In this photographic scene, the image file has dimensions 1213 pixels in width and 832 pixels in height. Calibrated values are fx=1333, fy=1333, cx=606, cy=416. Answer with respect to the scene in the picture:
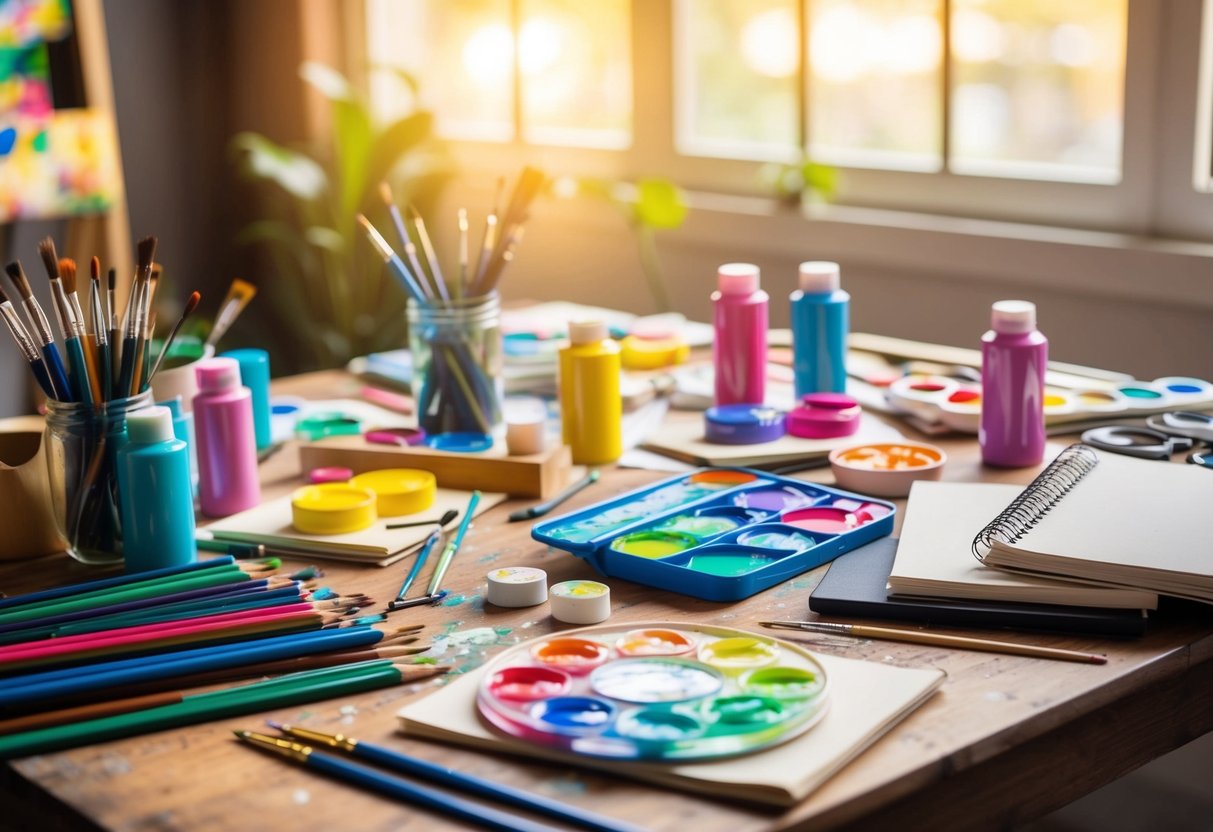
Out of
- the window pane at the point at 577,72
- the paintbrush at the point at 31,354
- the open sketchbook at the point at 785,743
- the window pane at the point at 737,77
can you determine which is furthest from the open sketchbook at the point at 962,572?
the window pane at the point at 577,72

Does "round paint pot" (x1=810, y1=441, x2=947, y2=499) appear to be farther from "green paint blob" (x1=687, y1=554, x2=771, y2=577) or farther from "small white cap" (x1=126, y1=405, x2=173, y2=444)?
"small white cap" (x1=126, y1=405, x2=173, y2=444)

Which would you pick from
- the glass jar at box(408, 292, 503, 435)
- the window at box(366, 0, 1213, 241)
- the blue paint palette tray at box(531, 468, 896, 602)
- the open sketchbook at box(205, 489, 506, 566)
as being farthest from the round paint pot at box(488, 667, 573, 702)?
the window at box(366, 0, 1213, 241)

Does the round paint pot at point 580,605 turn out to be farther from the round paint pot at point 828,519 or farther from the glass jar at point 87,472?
the glass jar at point 87,472

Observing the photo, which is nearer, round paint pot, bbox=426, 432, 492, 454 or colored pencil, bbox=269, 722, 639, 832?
colored pencil, bbox=269, 722, 639, 832

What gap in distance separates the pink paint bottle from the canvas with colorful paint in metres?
2.16

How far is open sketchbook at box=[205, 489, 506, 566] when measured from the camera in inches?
47.6

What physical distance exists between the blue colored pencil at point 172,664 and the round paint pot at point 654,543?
0.25 meters

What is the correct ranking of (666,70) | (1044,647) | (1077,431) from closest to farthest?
(1044,647) < (1077,431) < (666,70)

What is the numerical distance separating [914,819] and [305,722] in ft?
1.33

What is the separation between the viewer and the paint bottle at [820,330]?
5.21 ft

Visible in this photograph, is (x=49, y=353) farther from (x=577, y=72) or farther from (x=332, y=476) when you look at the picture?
(x=577, y=72)

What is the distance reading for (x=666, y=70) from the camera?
2.96 m

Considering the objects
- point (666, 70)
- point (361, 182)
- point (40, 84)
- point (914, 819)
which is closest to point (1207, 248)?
point (666, 70)

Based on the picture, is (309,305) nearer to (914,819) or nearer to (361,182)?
(361,182)
